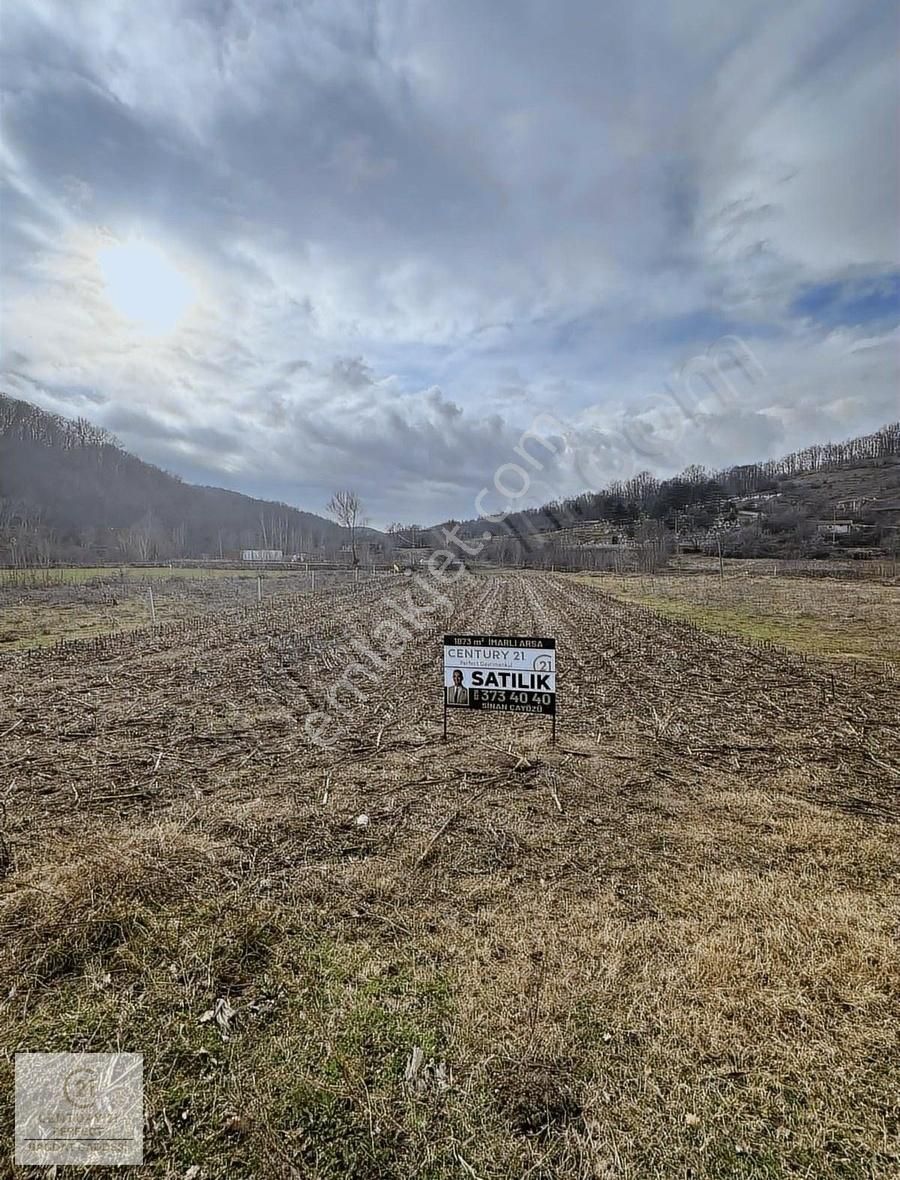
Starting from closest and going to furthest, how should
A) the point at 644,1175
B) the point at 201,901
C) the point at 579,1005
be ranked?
the point at 644,1175 < the point at 579,1005 < the point at 201,901

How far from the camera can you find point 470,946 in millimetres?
3264

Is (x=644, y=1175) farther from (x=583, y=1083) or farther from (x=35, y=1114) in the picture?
Result: (x=35, y=1114)

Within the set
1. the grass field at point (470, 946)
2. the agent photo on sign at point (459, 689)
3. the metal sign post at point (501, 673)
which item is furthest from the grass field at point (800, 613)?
the agent photo on sign at point (459, 689)

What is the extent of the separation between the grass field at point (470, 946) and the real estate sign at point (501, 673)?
70 centimetres

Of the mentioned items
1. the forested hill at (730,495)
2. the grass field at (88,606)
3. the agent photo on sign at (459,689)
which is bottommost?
the grass field at (88,606)

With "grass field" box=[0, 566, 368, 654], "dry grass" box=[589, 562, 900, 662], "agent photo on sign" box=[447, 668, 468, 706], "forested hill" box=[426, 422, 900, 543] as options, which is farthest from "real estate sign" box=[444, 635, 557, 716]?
"forested hill" box=[426, 422, 900, 543]

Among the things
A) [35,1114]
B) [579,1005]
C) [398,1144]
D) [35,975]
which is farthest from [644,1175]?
[35,975]

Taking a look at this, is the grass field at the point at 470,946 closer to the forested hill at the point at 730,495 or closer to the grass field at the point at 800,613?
the grass field at the point at 800,613

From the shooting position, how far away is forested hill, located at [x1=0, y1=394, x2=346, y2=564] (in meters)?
93.4

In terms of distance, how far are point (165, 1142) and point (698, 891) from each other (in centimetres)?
353

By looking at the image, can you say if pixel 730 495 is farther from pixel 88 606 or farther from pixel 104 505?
pixel 104 505

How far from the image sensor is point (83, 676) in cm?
1073

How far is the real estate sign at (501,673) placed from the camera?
6.36 m

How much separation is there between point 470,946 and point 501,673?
Result: 365 centimetres
